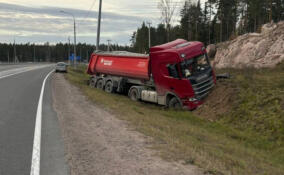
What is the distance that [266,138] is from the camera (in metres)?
10.4

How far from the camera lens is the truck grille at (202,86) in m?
14.6

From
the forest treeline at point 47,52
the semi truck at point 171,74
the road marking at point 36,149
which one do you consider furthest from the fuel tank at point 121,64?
the forest treeline at point 47,52

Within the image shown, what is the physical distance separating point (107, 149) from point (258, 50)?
24.9 metres

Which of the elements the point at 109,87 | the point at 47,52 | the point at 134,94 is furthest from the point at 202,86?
the point at 47,52

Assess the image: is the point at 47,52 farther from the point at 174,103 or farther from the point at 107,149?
the point at 107,149

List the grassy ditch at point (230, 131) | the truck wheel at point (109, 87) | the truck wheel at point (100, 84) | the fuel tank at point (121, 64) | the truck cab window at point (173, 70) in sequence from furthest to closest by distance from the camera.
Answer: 1. the truck wheel at point (100, 84)
2. the truck wheel at point (109, 87)
3. the fuel tank at point (121, 64)
4. the truck cab window at point (173, 70)
5. the grassy ditch at point (230, 131)

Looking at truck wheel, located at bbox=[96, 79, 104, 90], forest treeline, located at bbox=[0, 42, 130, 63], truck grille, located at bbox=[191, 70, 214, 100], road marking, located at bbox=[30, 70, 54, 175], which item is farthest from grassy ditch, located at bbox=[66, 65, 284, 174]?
forest treeline, located at bbox=[0, 42, 130, 63]

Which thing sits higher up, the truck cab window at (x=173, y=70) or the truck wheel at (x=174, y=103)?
the truck cab window at (x=173, y=70)

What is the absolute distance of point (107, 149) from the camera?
6301 millimetres

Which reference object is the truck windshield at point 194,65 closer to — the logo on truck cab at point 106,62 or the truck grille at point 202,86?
the truck grille at point 202,86

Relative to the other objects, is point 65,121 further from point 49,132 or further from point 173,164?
point 173,164

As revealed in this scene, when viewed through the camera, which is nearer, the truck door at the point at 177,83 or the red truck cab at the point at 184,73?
the truck door at the point at 177,83

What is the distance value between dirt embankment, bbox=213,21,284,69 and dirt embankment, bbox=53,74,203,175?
19.6 metres

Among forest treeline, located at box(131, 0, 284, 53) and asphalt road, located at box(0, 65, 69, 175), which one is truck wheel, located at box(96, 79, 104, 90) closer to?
asphalt road, located at box(0, 65, 69, 175)
